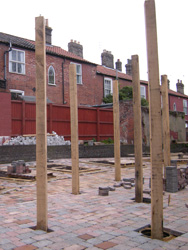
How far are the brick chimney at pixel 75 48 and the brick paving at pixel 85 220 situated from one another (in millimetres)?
22493

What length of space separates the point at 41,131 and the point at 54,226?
1186mm

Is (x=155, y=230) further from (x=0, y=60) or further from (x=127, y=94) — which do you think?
(x=127, y=94)

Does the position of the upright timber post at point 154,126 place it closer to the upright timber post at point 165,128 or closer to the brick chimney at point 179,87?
the upright timber post at point 165,128

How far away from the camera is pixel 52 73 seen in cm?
2145

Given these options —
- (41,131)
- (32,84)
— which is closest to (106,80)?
(32,84)

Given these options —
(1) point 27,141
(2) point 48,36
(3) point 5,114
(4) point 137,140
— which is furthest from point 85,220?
(2) point 48,36

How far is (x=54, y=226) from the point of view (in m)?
3.31

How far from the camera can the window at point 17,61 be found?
1884 centimetres

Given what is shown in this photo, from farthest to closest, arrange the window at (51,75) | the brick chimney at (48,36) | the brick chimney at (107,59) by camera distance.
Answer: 1. the brick chimney at (107,59)
2. the brick chimney at (48,36)
3. the window at (51,75)

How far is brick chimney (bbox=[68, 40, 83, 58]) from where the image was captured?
26453 millimetres

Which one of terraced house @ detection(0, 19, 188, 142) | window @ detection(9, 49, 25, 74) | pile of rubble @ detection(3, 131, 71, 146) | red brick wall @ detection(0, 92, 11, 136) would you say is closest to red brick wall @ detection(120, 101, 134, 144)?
pile of rubble @ detection(3, 131, 71, 146)

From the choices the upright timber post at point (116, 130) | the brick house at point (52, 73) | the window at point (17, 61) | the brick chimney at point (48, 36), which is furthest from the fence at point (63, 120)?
the brick chimney at point (48, 36)

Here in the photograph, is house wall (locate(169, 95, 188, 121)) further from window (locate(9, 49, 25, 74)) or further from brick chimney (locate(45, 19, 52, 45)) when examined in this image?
window (locate(9, 49, 25, 74))

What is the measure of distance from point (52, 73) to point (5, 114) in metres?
9.13
